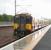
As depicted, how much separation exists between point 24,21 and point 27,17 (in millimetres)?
897

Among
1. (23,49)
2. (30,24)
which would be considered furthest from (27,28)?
(23,49)

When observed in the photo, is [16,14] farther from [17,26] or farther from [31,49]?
[31,49]

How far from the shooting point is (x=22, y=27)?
28484mm

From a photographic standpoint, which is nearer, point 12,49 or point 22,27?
point 12,49

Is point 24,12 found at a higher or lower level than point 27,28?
higher

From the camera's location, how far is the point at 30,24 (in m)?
28.9

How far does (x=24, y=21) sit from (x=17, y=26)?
149 centimetres

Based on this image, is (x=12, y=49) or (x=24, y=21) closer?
(x=12, y=49)

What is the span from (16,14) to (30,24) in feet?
7.65

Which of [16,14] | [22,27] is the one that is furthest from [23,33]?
[16,14]

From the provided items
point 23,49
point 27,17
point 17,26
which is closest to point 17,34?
point 17,26

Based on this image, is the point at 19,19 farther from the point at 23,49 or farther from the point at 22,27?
the point at 23,49

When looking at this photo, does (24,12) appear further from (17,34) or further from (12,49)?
(12,49)

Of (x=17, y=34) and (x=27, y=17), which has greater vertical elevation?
(x=27, y=17)
